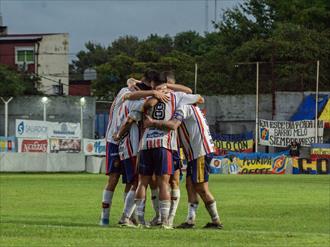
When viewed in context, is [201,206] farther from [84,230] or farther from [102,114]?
[102,114]

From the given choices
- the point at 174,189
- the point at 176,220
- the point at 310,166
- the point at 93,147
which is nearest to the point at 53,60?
the point at 93,147

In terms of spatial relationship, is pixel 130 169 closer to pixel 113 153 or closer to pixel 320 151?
pixel 113 153

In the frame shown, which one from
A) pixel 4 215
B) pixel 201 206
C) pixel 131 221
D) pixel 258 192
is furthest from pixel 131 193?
pixel 258 192

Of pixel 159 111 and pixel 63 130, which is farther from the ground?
pixel 159 111

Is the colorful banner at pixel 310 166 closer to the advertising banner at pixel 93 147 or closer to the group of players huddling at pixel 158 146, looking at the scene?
the advertising banner at pixel 93 147

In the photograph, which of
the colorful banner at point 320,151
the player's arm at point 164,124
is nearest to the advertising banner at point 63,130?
the colorful banner at point 320,151

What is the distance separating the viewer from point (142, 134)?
15258 mm

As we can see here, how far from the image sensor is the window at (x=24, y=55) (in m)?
97.3

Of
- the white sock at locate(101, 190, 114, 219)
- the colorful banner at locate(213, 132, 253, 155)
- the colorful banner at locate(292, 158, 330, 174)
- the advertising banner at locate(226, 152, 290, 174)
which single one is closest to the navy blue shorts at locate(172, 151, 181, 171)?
the white sock at locate(101, 190, 114, 219)

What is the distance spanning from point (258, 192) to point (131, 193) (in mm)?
15209

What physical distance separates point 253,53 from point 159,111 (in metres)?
65.0

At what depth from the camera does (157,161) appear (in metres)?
14.9

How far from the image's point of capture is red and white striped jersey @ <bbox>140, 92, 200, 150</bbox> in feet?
48.7

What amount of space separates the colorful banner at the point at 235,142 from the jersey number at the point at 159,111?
4709 centimetres
